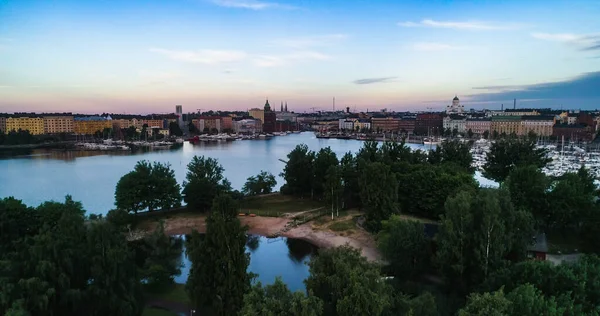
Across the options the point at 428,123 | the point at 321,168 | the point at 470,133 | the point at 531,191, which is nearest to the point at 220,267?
the point at 531,191

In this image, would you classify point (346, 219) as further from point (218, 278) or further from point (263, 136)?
point (263, 136)

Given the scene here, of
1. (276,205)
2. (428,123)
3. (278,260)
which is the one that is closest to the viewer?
(278,260)

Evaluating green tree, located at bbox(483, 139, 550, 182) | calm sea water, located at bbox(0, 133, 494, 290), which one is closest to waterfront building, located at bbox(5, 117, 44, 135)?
calm sea water, located at bbox(0, 133, 494, 290)

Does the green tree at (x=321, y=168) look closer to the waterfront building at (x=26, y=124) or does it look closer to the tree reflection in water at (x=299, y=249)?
the tree reflection in water at (x=299, y=249)

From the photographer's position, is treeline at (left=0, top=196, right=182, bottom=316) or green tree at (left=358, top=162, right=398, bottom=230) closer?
treeline at (left=0, top=196, right=182, bottom=316)

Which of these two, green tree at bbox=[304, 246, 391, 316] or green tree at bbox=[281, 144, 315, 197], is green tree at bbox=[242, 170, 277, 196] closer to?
green tree at bbox=[281, 144, 315, 197]

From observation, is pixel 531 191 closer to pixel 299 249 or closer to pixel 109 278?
pixel 299 249
